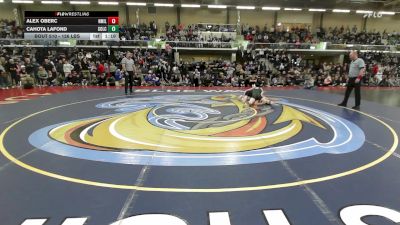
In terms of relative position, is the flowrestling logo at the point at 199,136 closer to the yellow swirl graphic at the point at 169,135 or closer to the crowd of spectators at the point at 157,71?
the yellow swirl graphic at the point at 169,135

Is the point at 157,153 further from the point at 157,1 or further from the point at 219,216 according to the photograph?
the point at 157,1

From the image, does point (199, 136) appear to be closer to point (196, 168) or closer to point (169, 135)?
point (169, 135)

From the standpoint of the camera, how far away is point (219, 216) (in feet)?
8.89

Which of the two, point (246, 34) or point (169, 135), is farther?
point (246, 34)

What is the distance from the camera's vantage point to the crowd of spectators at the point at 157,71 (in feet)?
48.0

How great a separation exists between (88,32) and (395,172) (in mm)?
10288

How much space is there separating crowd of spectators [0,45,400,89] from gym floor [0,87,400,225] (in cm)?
853

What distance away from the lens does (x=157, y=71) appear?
656 inches
